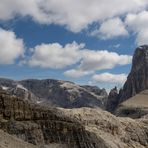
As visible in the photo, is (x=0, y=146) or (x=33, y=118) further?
(x=33, y=118)

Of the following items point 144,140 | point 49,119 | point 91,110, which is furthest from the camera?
point 91,110

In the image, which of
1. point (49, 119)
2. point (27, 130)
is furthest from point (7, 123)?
point (49, 119)

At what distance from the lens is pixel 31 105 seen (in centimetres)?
8862

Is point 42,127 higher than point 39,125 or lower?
lower

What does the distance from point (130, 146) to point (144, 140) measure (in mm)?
9610

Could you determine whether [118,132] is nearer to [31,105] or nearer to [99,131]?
[99,131]

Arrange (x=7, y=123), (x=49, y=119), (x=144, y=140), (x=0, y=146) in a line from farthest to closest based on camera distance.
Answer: (x=144, y=140), (x=49, y=119), (x=7, y=123), (x=0, y=146)

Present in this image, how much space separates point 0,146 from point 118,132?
1786 inches

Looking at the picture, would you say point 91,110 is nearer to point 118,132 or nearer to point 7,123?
point 118,132

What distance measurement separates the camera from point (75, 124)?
295 feet

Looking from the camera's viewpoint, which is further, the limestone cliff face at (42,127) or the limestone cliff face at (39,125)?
the limestone cliff face at (39,125)

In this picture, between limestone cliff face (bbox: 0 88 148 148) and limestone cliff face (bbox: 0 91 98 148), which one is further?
limestone cliff face (bbox: 0 91 98 148)

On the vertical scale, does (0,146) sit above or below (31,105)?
below

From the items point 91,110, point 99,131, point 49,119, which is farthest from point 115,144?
point 91,110
